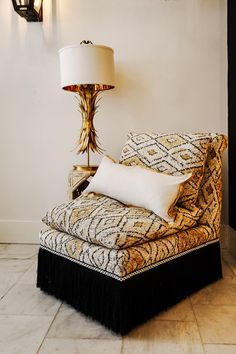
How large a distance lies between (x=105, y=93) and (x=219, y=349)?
1880mm

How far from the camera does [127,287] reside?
49.4 inches

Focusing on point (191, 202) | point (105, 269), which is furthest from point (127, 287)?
point (191, 202)

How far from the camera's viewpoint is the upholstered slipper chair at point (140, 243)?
128 centimetres

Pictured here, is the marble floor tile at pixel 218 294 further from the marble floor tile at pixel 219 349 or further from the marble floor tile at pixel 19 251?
the marble floor tile at pixel 19 251

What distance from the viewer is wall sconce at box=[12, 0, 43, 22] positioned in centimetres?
222

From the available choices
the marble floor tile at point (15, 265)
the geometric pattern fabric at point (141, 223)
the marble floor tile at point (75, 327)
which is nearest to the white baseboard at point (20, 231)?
the marble floor tile at point (15, 265)

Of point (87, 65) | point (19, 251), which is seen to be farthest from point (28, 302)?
point (87, 65)

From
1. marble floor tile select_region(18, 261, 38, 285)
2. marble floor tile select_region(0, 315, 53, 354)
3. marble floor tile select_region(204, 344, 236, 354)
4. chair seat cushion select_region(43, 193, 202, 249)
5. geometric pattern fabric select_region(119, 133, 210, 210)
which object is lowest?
marble floor tile select_region(18, 261, 38, 285)

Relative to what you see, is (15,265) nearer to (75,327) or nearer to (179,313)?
(75,327)

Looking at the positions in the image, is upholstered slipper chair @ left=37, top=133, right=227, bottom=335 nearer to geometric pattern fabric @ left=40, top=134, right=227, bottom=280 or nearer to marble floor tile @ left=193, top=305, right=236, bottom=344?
geometric pattern fabric @ left=40, top=134, right=227, bottom=280

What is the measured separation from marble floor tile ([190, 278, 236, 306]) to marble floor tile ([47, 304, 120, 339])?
0.52m

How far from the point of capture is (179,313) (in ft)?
4.73

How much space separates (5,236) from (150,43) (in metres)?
1.95

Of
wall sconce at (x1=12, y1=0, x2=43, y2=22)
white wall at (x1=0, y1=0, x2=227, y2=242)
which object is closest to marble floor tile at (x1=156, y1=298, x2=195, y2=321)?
white wall at (x1=0, y1=0, x2=227, y2=242)
